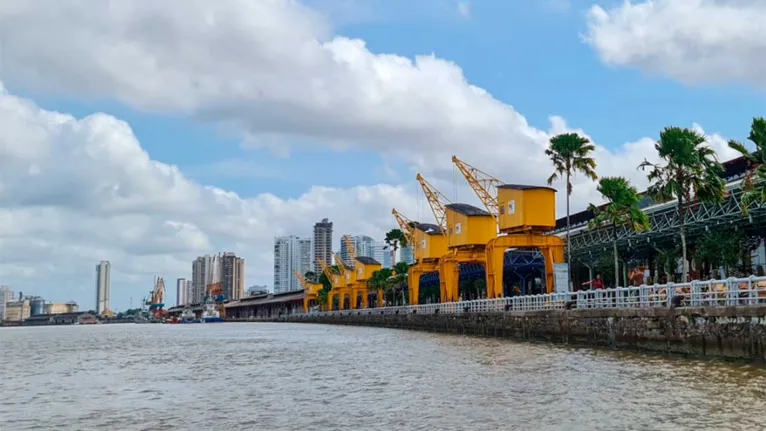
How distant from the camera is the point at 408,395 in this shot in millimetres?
19625

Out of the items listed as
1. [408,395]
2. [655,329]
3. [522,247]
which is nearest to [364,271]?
[522,247]

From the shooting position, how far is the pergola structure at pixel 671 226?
48287mm

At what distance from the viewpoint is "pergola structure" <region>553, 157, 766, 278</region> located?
158 ft

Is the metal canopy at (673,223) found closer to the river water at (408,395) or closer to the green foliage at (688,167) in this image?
the green foliage at (688,167)

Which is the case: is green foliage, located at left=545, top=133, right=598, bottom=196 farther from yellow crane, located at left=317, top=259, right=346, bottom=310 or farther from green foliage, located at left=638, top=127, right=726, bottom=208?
yellow crane, located at left=317, top=259, right=346, bottom=310

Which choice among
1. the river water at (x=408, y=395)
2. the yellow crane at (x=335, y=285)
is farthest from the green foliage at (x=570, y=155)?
the yellow crane at (x=335, y=285)

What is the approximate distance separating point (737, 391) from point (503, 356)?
46.8 ft

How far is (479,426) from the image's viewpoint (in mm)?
14570

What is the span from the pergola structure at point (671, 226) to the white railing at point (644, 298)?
783cm

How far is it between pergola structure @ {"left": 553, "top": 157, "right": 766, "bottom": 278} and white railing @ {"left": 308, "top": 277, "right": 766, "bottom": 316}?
783 cm

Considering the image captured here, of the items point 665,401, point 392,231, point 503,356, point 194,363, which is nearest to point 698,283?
point 503,356

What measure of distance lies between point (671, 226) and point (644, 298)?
2296 centimetres

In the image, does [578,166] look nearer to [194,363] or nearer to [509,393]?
[194,363]

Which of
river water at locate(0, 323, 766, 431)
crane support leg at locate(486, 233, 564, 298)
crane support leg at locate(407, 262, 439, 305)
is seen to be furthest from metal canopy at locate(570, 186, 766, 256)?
crane support leg at locate(407, 262, 439, 305)
